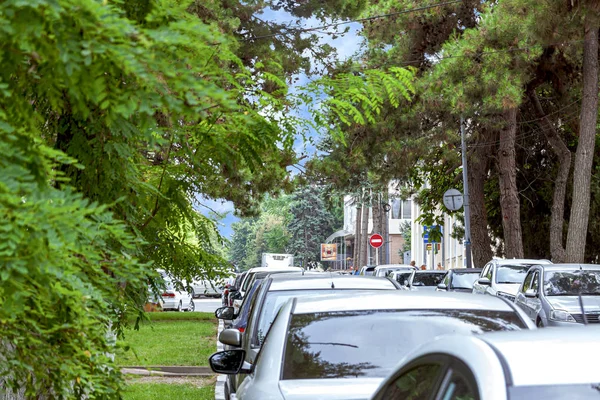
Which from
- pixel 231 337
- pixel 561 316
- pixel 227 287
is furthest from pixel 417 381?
pixel 561 316

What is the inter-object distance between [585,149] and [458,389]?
82.4ft

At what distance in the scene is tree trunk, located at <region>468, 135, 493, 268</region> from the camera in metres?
36.5

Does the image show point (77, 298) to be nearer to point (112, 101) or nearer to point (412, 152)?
point (112, 101)

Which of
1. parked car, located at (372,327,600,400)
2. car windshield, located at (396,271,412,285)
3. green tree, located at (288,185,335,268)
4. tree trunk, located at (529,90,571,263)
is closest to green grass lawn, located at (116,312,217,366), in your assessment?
car windshield, located at (396,271,412,285)

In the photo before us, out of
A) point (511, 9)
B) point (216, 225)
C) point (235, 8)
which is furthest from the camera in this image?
point (511, 9)

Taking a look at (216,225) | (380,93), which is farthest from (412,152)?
(380,93)

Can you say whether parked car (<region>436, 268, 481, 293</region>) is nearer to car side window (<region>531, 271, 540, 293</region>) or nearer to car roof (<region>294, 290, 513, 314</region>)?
car side window (<region>531, 271, 540, 293</region>)

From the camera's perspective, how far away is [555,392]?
2.41m

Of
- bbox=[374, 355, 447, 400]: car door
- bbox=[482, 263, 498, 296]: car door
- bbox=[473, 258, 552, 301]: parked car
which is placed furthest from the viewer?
bbox=[482, 263, 498, 296]: car door

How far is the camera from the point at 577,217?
26.8 m

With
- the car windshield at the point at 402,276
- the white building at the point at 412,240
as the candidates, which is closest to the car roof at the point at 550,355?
the car windshield at the point at 402,276

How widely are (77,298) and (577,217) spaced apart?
24495 mm

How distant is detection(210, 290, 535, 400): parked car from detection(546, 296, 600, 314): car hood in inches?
487

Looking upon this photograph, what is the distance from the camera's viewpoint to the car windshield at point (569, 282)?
19.1 metres
